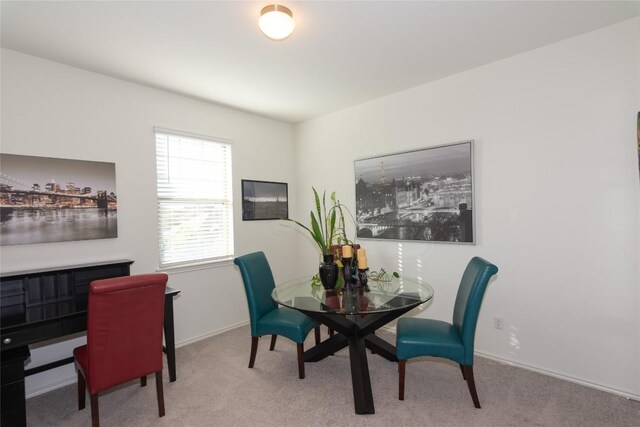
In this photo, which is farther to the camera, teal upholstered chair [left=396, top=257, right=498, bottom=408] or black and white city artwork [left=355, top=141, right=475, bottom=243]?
black and white city artwork [left=355, top=141, right=475, bottom=243]

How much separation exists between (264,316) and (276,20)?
2.32 metres

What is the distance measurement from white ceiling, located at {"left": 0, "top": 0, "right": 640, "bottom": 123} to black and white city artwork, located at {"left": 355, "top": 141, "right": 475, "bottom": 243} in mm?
819

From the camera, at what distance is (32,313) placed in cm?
225

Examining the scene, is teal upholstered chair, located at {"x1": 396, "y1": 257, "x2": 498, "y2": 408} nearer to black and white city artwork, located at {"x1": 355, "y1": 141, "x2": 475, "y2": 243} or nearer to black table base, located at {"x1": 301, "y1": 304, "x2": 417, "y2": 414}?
black table base, located at {"x1": 301, "y1": 304, "x2": 417, "y2": 414}

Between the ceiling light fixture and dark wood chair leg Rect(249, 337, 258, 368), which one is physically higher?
the ceiling light fixture

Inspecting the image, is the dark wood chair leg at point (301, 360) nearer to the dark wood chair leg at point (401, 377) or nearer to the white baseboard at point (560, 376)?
the dark wood chair leg at point (401, 377)

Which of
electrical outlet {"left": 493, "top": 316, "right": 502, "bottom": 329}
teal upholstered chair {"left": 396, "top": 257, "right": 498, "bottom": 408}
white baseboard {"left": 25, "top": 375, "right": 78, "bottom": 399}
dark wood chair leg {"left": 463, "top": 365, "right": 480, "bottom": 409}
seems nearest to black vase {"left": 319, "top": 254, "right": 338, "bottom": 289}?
teal upholstered chair {"left": 396, "top": 257, "right": 498, "bottom": 408}

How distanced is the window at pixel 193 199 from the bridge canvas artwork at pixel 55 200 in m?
0.53

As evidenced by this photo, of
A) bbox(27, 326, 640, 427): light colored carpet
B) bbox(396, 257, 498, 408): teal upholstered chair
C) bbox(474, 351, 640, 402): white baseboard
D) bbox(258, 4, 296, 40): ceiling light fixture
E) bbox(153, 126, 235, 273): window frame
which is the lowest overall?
bbox(27, 326, 640, 427): light colored carpet

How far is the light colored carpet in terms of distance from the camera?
214 centimetres

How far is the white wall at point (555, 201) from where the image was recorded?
234 cm

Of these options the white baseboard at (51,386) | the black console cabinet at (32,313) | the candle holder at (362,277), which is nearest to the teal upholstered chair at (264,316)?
the candle holder at (362,277)

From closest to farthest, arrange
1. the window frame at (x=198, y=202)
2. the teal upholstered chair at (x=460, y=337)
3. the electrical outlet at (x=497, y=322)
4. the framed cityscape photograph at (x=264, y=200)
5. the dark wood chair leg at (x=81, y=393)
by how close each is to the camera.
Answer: the teal upholstered chair at (x=460, y=337) < the dark wood chair leg at (x=81, y=393) < the electrical outlet at (x=497, y=322) < the window frame at (x=198, y=202) < the framed cityscape photograph at (x=264, y=200)

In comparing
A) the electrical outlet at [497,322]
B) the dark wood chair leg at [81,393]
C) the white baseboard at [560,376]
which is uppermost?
the electrical outlet at [497,322]
